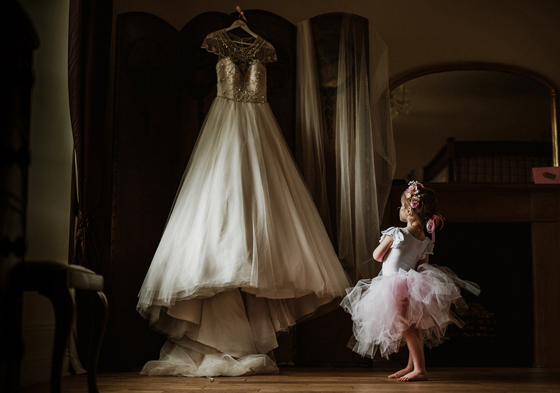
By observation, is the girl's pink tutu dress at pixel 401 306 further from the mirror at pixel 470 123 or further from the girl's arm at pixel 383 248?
the mirror at pixel 470 123

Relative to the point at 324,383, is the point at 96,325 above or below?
above

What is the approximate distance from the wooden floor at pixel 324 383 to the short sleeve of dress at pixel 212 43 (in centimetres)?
187

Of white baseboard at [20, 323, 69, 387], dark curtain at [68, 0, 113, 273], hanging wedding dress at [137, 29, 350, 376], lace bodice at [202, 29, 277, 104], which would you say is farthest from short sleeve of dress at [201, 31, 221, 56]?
white baseboard at [20, 323, 69, 387]

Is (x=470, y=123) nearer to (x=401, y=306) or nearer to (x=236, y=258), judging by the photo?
(x=401, y=306)

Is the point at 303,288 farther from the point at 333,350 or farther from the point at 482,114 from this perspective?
the point at 482,114

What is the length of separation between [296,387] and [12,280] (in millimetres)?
1369

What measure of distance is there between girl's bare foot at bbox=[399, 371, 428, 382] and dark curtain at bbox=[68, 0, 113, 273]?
5.43 ft

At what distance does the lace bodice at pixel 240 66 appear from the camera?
3.24 m

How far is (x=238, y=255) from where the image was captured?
266cm

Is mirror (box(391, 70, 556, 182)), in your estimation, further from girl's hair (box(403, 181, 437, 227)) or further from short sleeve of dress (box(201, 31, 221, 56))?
short sleeve of dress (box(201, 31, 221, 56))

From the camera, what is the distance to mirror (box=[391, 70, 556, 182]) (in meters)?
3.80

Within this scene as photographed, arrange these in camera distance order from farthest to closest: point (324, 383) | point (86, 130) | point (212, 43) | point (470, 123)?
point (470, 123)
point (212, 43)
point (86, 130)
point (324, 383)

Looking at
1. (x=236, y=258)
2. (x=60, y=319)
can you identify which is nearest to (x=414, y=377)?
(x=236, y=258)

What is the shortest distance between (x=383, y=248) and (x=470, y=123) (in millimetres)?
1513
